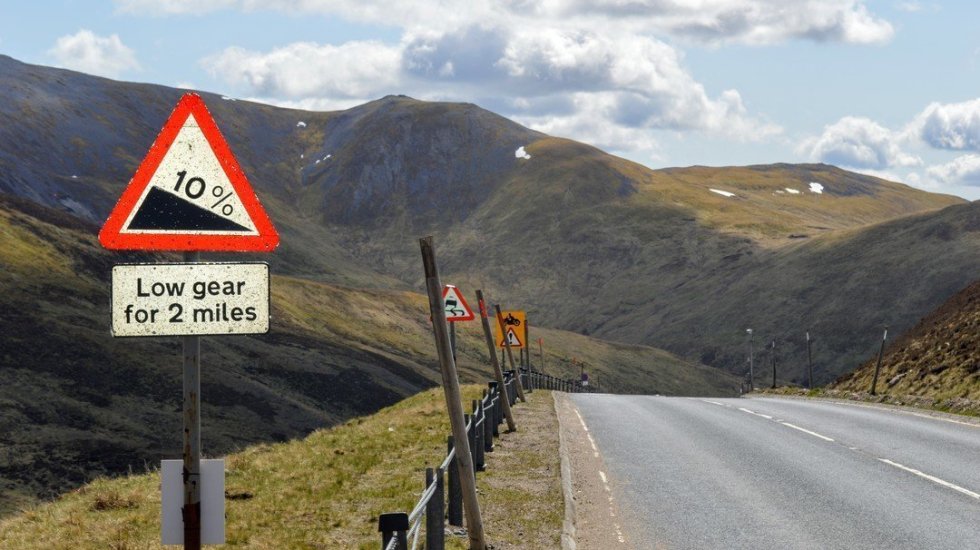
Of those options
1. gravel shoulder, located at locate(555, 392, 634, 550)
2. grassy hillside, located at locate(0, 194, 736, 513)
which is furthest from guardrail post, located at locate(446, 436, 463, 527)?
grassy hillside, located at locate(0, 194, 736, 513)

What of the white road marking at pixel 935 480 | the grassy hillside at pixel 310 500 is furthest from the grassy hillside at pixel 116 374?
the white road marking at pixel 935 480

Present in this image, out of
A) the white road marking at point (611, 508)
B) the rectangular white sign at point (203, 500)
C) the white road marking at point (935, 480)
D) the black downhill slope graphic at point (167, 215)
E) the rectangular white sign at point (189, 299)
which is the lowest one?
the white road marking at point (611, 508)

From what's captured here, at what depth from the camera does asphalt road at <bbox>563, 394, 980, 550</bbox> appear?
12.8m

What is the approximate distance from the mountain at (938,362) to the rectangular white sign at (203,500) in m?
27.5

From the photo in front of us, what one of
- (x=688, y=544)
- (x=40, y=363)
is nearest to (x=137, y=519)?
(x=688, y=544)

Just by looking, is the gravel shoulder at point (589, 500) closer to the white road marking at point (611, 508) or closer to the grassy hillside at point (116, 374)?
the white road marking at point (611, 508)

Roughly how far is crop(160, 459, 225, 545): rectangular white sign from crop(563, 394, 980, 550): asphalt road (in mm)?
7443

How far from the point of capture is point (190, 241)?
5.95m

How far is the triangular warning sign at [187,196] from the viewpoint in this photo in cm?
592

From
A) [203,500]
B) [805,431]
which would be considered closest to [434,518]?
[203,500]

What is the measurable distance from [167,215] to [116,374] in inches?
2044

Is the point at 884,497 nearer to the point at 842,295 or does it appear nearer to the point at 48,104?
the point at 842,295

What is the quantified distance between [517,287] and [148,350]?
405 feet

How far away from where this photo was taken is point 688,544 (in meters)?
→ 12.4
